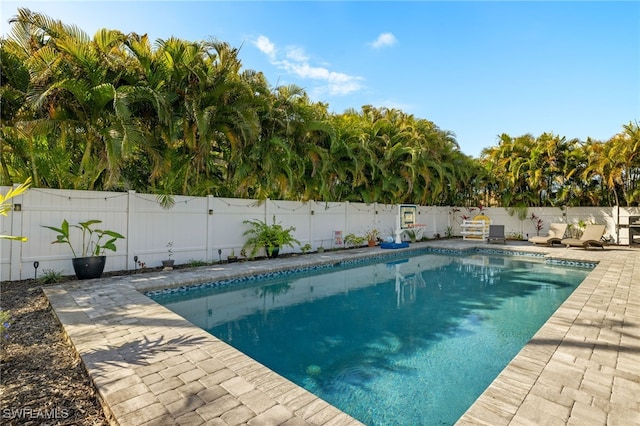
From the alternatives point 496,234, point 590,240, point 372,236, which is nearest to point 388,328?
point 372,236

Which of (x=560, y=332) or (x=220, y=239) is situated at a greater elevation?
(x=220, y=239)

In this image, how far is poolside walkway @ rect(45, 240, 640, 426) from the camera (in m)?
2.33

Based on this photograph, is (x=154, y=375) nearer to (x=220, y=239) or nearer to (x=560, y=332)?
(x=560, y=332)

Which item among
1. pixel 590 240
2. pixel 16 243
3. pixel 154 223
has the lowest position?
pixel 590 240

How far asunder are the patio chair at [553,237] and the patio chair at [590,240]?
12.6 inches

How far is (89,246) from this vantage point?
710cm

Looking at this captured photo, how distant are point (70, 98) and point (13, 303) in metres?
3.90

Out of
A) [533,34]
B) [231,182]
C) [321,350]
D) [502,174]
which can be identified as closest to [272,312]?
[321,350]

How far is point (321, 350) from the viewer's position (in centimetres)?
437

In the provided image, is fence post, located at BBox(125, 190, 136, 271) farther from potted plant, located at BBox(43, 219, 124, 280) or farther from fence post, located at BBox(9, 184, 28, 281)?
fence post, located at BBox(9, 184, 28, 281)

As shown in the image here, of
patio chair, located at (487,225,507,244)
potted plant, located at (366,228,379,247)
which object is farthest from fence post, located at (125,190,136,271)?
patio chair, located at (487,225,507,244)

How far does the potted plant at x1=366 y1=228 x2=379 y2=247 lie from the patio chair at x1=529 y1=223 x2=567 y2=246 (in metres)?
6.68

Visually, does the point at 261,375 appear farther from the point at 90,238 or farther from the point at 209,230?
the point at 209,230

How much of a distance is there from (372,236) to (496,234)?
619cm
